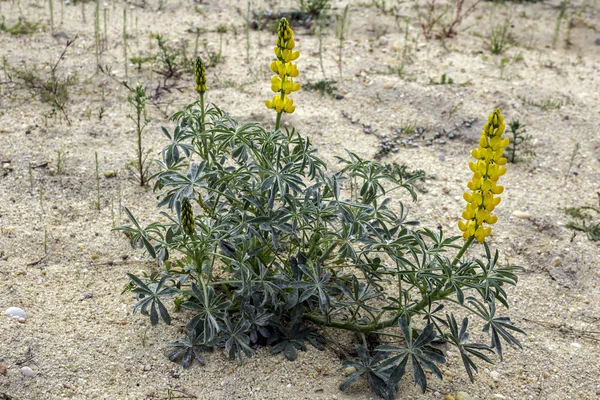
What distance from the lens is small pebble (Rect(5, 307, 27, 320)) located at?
2.91 metres

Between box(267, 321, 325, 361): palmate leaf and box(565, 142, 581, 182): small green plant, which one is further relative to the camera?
box(565, 142, 581, 182): small green plant

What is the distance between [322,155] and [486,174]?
202 centimetres

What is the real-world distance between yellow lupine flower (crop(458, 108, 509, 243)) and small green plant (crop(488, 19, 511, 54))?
3642mm

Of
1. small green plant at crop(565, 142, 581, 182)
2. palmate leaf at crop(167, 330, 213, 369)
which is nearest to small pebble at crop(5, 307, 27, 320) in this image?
palmate leaf at crop(167, 330, 213, 369)

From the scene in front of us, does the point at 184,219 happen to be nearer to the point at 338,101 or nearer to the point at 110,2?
the point at 338,101

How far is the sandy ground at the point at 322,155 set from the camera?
2.79 meters

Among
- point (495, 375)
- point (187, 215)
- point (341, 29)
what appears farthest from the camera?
point (341, 29)

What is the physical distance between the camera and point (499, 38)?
6.18 meters

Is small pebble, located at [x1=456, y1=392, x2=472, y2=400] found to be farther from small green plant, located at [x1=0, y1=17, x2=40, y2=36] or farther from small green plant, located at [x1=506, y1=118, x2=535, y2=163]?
small green plant, located at [x1=0, y1=17, x2=40, y2=36]

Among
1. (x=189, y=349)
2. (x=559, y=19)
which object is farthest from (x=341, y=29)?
(x=189, y=349)

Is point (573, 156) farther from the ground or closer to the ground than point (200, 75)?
closer to the ground

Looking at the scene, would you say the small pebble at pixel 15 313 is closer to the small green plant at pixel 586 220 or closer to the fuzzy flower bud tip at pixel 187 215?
the fuzzy flower bud tip at pixel 187 215

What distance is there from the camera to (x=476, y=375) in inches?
116

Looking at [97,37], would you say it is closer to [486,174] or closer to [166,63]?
[166,63]
